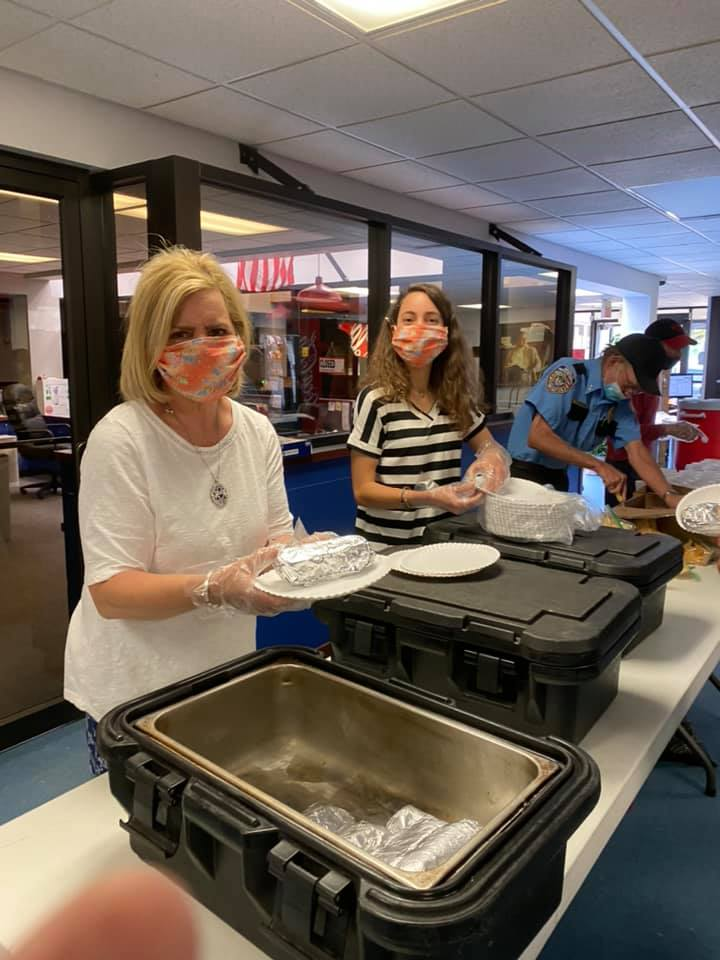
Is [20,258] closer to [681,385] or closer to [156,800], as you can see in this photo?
[156,800]

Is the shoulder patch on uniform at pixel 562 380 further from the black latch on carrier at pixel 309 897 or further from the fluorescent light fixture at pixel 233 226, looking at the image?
the black latch on carrier at pixel 309 897

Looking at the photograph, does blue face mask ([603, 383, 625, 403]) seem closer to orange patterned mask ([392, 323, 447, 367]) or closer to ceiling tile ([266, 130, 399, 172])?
orange patterned mask ([392, 323, 447, 367])

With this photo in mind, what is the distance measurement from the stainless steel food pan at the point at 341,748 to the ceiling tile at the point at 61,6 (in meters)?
1.79

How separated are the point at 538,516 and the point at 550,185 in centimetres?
292

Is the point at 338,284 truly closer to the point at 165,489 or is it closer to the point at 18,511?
the point at 18,511

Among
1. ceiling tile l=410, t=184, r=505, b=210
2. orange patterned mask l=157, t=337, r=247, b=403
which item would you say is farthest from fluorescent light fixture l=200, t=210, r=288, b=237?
orange patterned mask l=157, t=337, r=247, b=403

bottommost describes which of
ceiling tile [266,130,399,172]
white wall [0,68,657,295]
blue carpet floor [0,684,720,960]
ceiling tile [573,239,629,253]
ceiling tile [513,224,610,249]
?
blue carpet floor [0,684,720,960]

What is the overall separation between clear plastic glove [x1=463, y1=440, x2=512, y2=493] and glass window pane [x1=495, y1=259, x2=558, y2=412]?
287cm

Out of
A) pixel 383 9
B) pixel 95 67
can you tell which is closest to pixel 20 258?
pixel 95 67

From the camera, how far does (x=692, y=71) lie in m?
2.33

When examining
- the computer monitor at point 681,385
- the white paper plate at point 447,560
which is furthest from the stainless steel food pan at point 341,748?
the computer monitor at point 681,385

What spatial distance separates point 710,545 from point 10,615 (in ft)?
9.57

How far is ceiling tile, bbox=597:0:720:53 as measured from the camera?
1883 mm

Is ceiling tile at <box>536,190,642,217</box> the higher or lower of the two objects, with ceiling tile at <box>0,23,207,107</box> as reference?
higher
